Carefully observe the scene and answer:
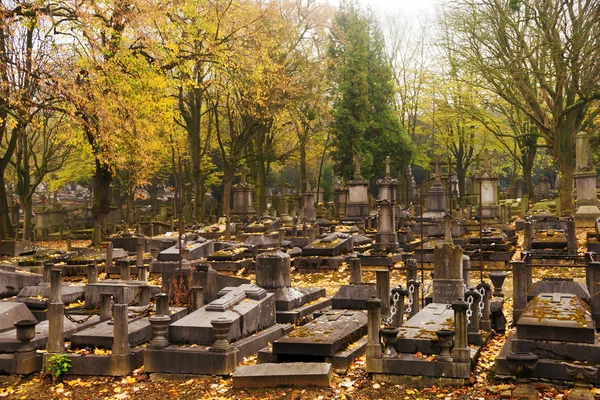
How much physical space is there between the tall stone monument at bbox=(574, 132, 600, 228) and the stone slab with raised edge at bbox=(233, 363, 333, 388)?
1737 cm

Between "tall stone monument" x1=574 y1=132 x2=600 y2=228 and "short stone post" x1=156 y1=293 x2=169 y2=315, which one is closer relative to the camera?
"short stone post" x1=156 y1=293 x2=169 y2=315

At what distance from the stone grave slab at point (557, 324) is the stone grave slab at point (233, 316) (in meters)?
4.04

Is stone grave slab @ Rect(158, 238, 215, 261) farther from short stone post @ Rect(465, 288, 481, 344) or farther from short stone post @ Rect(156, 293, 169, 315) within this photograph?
short stone post @ Rect(465, 288, 481, 344)

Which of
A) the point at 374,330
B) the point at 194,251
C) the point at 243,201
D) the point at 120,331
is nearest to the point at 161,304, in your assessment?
the point at 120,331

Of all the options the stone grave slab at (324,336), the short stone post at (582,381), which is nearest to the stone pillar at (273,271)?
the stone grave slab at (324,336)

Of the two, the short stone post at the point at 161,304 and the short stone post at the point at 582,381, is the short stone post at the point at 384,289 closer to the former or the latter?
the short stone post at the point at 161,304

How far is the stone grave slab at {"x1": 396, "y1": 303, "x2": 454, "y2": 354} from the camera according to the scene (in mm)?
7637

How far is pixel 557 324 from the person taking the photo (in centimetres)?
708

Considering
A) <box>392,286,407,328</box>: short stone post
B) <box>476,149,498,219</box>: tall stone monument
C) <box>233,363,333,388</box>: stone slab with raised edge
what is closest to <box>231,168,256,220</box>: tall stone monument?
<box>476,149,498,219</box>: tall stone monument

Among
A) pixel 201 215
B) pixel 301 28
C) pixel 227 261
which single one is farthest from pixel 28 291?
pixel 301 28

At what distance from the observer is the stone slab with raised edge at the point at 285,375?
24.2 feet

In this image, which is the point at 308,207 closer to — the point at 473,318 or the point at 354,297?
the point at 354,297

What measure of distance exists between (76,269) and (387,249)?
362 inches

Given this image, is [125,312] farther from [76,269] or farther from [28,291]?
[76,269]
